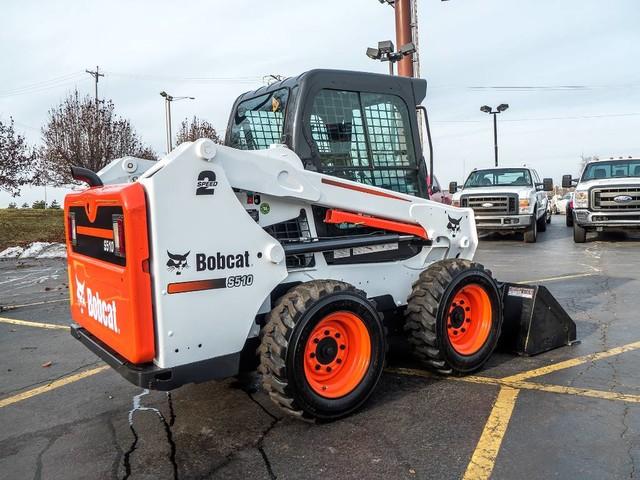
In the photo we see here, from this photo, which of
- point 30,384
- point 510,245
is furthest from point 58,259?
point 510,245

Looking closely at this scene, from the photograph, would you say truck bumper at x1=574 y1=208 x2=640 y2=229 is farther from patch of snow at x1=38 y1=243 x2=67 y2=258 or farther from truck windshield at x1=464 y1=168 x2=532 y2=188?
patch of snow at x1=38 y1=243 x2=67 y2=258

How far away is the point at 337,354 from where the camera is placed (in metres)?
3.78

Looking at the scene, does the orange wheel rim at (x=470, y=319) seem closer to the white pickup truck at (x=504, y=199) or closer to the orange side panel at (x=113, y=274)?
the orange side panel at (x=113, y=274)

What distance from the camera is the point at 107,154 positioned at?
83.9 feet

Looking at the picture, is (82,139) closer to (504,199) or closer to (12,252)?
(12,252)

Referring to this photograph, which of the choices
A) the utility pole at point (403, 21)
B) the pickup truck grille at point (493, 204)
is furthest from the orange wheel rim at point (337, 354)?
the utility pole at point (403, 21)

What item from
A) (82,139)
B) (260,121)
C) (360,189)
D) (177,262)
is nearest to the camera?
(177,262)

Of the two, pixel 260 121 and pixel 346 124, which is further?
pixel 260 121

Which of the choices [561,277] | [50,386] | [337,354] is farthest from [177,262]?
[561,277]

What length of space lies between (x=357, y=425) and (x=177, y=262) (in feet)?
5.38

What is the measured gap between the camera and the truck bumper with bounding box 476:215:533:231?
14.5 m

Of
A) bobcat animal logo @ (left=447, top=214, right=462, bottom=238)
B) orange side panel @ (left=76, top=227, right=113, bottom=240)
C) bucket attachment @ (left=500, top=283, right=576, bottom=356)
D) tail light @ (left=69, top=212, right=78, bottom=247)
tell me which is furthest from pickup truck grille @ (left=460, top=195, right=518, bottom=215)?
orange side panel @ (left=76, top=227, right=113, bottom=240)

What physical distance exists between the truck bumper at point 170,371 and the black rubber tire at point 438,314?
1.52m

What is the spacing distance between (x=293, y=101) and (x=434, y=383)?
8.25 feet
